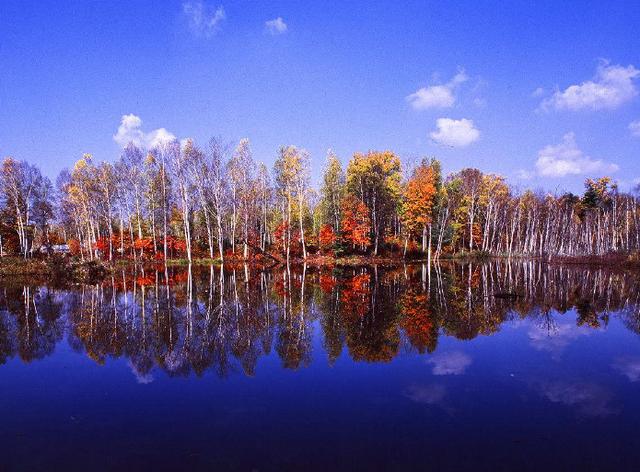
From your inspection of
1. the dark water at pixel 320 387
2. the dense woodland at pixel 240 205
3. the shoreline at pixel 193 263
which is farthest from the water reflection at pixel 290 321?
the dense woodland at pixel 240 205

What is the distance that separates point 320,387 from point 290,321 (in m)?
6.07

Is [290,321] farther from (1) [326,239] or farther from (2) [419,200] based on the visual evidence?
(2) [419,200]

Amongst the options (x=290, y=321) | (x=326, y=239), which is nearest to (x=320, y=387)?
(x=290, y=321)

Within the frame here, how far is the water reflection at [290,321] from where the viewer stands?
1048 cm

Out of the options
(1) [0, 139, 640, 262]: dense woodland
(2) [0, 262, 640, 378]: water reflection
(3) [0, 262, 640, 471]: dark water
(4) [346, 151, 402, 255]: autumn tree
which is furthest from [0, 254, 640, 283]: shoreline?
(3) [0, 262, 640, 471]: dark water

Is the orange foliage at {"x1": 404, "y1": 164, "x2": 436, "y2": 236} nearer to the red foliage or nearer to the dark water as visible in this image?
the red foliage

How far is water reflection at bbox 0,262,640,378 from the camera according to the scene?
10.5 metres

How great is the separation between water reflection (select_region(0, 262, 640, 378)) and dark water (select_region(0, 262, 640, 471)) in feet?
0.30

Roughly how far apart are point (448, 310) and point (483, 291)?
718 cm

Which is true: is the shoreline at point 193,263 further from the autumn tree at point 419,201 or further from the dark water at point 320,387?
the dark water at point 320,387

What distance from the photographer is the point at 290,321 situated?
14.6 metres

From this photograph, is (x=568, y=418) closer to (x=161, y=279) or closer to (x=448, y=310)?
(x=448, y=310)

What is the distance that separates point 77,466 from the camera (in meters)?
5.58

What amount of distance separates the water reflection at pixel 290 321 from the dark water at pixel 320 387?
0.30 feet
